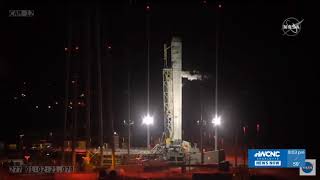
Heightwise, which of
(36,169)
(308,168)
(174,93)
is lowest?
(36,169)

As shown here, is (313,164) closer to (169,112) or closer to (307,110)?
(169,112)

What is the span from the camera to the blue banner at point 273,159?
15.9m

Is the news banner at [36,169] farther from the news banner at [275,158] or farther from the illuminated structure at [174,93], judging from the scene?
the news banner at [275,158]

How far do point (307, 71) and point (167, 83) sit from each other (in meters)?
11.4

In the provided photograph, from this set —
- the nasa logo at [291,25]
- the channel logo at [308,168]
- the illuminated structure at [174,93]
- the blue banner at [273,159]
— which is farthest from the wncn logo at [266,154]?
the illuminated structure at [174,93]

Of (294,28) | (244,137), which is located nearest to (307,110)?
(244,137)

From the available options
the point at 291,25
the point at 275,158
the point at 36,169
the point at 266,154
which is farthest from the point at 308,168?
the point at 36,169

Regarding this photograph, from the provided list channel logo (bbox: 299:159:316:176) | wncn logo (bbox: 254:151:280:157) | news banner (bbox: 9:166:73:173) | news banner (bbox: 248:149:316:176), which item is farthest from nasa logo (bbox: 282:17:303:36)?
news banner (bbox: 9:166:73:173)

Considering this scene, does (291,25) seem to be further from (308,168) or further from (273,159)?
(273,159)

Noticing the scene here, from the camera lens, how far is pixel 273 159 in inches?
627

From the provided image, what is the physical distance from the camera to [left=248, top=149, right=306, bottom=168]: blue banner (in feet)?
52.2

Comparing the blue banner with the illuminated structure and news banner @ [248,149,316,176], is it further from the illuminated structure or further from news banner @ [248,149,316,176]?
the illuminated structure

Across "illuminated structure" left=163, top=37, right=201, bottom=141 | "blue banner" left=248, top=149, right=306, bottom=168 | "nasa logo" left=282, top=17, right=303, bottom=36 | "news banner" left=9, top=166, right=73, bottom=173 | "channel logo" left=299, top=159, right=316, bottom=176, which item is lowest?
"news banner" left=9, top=166, right=73, bottom=173

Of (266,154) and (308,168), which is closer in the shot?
(266,154)
